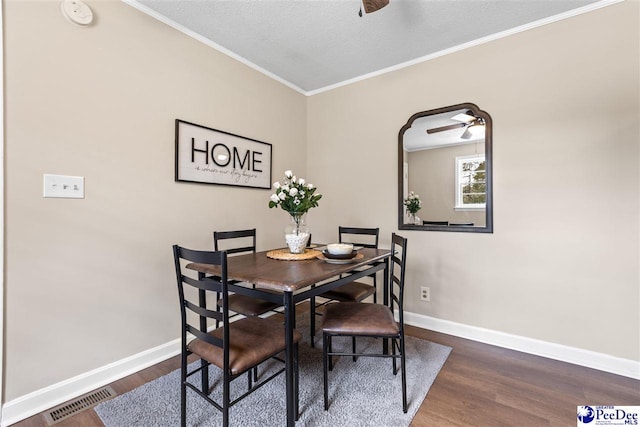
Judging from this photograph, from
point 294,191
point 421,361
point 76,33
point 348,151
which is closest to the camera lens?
point 76,33

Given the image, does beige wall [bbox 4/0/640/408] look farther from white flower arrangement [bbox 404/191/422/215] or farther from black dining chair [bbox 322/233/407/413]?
black dining chair [bbox 322/233/407/413]

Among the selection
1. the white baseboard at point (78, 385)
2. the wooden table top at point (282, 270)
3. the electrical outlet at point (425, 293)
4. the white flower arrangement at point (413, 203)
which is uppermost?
the white flower arrangement at point (413, 203)

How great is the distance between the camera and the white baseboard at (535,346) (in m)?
1.99

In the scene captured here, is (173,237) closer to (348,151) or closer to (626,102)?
(348,151)

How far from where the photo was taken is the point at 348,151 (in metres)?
3.23

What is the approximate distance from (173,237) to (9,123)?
1.09m

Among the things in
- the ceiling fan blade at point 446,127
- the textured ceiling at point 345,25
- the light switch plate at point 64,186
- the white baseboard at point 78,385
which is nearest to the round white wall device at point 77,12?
the textured ceiling at point 345,25

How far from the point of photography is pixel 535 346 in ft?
7.41

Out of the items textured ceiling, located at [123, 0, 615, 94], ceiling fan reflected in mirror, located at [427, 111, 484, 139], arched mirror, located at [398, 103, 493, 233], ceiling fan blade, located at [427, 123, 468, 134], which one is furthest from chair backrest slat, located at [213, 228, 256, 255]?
ceiling fan reflected in mirror, located at [427, 111, 484, 139]

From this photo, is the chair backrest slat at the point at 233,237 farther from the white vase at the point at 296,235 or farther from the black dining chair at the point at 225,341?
the black dining chair at the point at 225,341

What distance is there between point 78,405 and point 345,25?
119 inches

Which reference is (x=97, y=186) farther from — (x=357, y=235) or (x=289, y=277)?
(x=357, y=235)

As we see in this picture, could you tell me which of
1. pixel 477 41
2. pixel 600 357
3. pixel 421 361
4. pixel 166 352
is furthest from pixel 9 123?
pixel 600 357

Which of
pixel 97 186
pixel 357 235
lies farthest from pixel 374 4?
pixel 357 235
